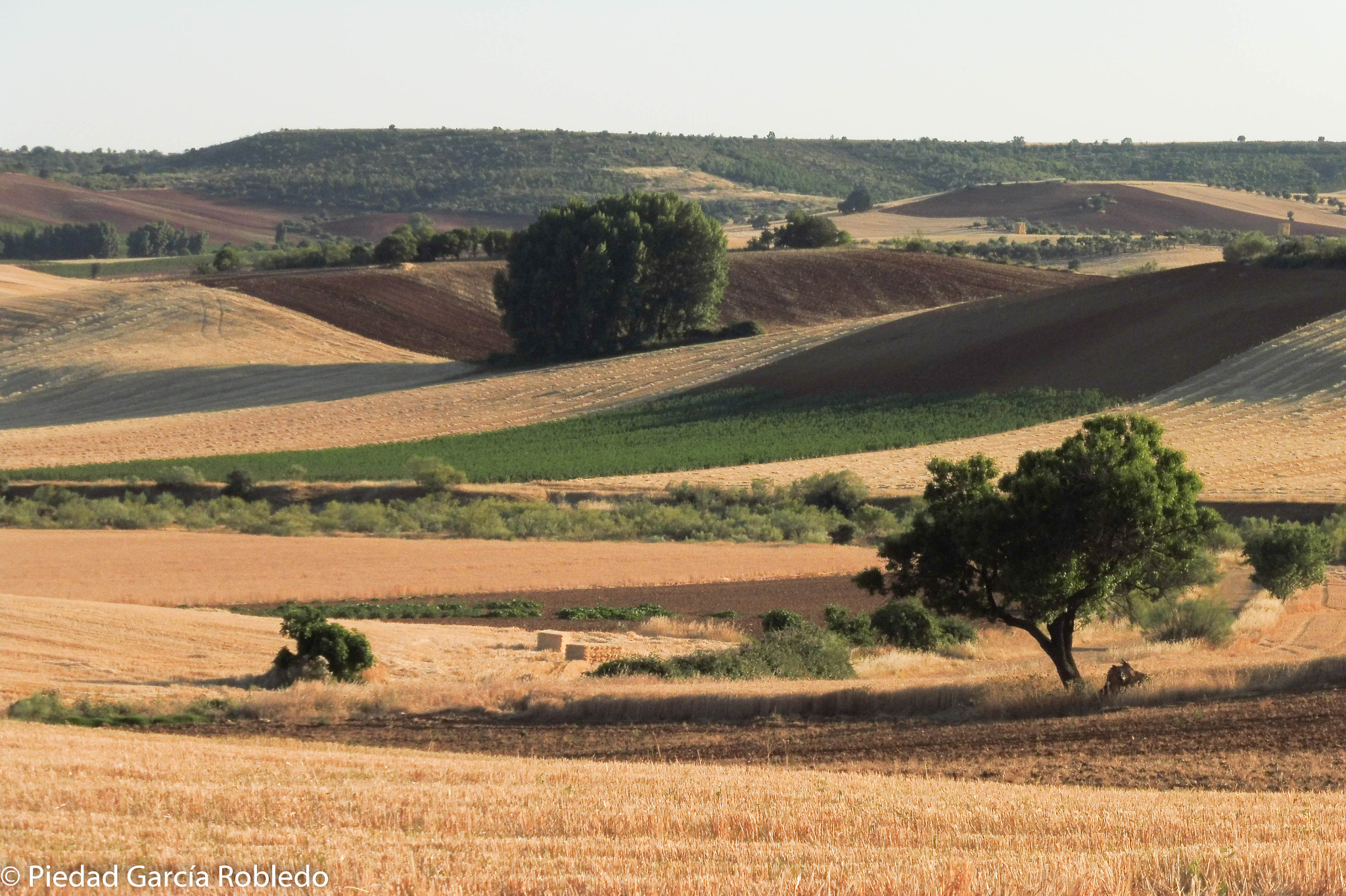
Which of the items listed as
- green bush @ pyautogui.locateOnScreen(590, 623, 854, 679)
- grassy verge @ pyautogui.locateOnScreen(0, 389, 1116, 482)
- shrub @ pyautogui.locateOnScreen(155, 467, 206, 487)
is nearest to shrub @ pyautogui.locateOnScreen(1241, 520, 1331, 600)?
green bush @ pyautogui.locateOnScreen(590, 623, 854, 679)

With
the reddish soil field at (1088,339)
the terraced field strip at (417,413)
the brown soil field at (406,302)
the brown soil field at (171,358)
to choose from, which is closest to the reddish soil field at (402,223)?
the brown soil field at (406,302)

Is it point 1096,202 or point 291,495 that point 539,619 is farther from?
point 1096,202

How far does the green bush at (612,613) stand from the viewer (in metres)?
33.8

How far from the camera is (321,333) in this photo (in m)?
87.0

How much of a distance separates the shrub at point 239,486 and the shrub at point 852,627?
29.1 metres

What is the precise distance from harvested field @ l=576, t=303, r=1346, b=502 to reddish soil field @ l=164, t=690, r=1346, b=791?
31227mm

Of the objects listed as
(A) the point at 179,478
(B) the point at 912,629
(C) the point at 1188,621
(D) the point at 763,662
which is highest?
(C) the point at 1188,621

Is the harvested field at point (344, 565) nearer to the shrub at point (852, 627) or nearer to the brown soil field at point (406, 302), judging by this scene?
the shrub at point (852, 627)

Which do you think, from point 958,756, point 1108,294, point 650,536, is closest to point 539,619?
point 650,536

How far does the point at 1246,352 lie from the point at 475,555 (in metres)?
39.4

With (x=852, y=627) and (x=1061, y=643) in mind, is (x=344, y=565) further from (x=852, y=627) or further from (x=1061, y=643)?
(x=1061, y=643)

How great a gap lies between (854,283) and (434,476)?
50261mm

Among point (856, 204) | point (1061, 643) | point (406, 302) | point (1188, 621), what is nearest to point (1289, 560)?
point (1188, 621)

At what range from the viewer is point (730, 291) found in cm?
9631
